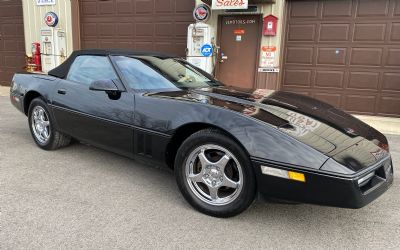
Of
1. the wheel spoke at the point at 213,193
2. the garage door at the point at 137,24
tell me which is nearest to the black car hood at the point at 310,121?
the wheel spoke at the point at 213,193

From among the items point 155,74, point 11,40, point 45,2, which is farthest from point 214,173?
point 11,40

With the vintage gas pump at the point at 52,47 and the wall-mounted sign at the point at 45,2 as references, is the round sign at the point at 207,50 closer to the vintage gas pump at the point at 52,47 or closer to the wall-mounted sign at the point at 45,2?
the vintage gas pump at the point at 52,47

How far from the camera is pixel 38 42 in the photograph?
36.0 feet

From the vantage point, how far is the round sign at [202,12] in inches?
330

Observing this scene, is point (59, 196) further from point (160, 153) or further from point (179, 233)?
point (179, 233)

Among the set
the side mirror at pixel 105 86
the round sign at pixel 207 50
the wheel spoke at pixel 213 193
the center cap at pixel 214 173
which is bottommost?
the wheel spoke at pixel 213 193

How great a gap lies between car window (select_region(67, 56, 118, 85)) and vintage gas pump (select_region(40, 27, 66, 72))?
22.7 feet

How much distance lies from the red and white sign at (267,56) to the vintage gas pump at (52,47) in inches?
242

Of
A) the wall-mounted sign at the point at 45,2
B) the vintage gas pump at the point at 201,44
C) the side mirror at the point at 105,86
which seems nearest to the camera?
the side mirror at the point at 105,86

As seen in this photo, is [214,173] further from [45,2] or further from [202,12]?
[45,2]

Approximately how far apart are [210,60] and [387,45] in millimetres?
3886

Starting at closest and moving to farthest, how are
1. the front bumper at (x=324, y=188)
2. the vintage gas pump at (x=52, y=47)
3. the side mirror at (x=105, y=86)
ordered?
the front bumper at (x=324, y=188)
the side mirror at (x=105, y=86)
the vintage gas pump at (x=52, y=47)

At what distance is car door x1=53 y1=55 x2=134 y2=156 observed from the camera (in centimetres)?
336

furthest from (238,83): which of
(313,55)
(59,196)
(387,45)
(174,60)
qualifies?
(59,196)
